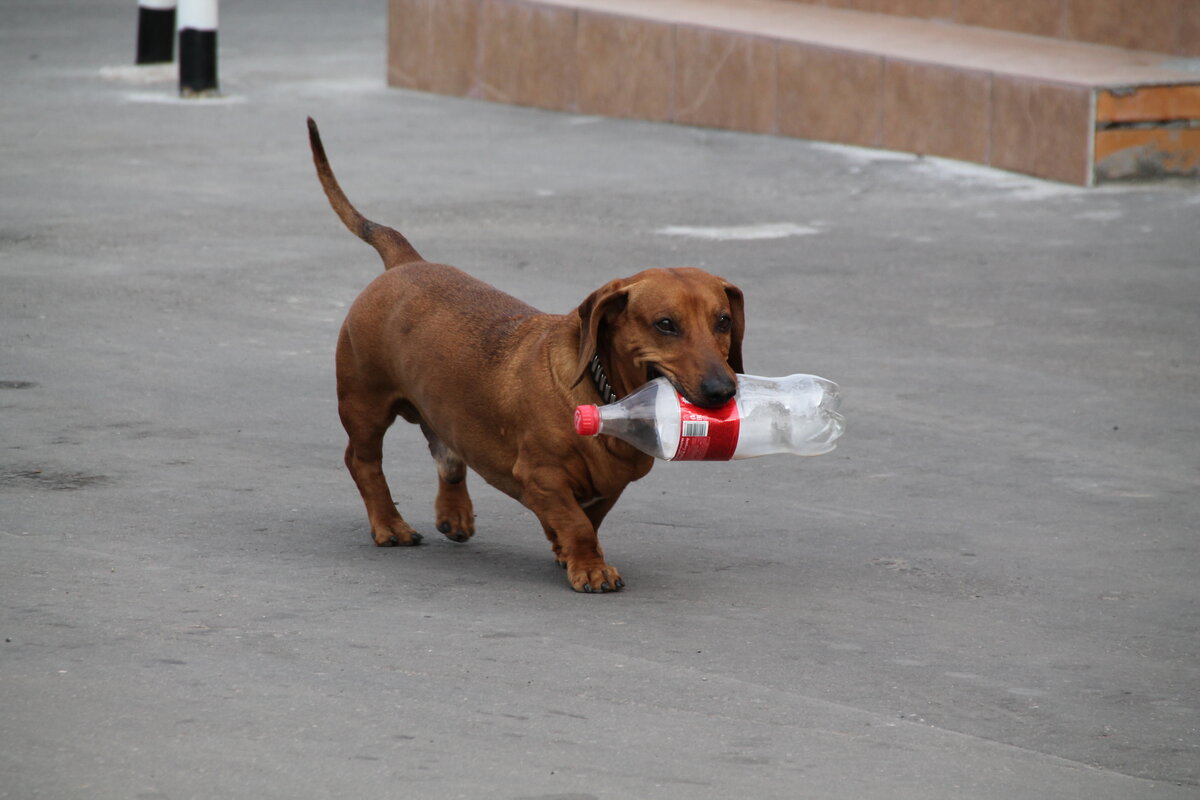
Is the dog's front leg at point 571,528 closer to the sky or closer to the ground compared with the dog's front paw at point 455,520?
closer to the sky

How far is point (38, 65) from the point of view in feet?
55.6

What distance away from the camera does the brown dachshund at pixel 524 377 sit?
503cm

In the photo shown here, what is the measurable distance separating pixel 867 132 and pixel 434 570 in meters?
8.92

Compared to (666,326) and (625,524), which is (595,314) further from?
(625,524)

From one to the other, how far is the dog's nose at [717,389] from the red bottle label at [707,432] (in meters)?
0.07

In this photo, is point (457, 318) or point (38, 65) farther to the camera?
point (38, 65)

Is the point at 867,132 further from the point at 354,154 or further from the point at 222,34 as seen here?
the point at 222,34

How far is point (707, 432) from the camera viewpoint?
5.01 meters

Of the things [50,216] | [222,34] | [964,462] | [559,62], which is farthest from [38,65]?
[964,462]

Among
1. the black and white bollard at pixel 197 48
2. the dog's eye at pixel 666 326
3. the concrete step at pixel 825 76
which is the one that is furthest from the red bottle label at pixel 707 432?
the black and white bollard at pixel 197 48

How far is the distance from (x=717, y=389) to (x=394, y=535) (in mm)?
1332

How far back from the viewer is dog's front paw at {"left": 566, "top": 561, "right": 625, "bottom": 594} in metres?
5.22

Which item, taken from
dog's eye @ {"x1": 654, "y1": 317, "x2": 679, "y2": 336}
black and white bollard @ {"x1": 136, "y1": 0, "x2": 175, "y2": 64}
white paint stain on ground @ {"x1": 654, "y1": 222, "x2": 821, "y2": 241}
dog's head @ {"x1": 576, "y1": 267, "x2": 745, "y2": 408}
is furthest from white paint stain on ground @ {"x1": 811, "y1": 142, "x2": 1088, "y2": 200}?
dog's eye @ {"x1": 654, "y1": 317, "x2": 679, "y2": 336}

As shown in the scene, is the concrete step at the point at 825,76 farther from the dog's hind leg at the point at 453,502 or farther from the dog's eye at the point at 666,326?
the dog's eye at the point at 666,326
